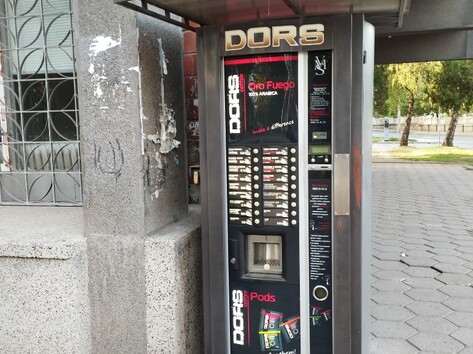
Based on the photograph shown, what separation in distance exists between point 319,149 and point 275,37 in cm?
58

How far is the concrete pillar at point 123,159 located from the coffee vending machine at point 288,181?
322 mm

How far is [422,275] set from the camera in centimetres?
475

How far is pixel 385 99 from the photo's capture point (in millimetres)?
23016

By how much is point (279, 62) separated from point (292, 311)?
1279 millimetres

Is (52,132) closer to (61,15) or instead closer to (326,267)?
(61,15)

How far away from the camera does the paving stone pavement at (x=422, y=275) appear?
11.3 feet

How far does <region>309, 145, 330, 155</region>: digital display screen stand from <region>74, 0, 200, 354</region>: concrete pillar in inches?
34.4

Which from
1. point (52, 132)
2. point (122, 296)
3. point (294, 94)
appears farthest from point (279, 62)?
point (52, 132)

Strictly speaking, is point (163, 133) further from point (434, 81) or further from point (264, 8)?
point (434, 81)

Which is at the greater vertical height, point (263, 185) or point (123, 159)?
point (123, 159)

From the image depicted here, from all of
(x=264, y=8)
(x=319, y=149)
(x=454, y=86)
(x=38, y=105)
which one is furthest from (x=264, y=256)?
(x=454, y=86)

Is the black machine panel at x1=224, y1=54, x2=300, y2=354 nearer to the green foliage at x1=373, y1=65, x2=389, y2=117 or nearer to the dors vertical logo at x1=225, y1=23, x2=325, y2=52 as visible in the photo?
the dors vertical logo at x1=225, y1=23, x2=325, y2=52

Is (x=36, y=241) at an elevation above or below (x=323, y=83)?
below

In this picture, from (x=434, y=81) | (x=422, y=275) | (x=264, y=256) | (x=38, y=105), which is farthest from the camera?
(x=434, y=81)
